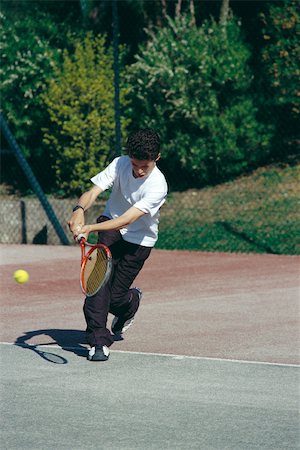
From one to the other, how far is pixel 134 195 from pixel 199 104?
11.5 m

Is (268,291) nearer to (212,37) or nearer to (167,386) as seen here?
(167,386)

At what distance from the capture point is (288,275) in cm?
1259

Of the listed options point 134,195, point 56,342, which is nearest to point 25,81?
point 56,342

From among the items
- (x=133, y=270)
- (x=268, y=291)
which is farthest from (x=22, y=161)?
(x=133, y=270)

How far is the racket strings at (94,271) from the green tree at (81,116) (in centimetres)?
1133

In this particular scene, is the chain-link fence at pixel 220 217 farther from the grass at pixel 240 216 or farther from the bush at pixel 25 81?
the bush at pixel 25 81

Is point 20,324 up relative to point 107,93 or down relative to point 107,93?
up

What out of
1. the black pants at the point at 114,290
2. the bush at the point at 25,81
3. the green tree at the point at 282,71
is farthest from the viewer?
the bush at the point at 25,81

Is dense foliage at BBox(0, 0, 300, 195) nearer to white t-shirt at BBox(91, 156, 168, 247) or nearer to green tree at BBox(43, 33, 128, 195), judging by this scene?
green tree at BBox(43, 33, 128, 195)

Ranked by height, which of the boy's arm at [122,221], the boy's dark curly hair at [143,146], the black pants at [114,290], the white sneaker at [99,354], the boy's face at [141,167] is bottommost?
the white sneaker at [99,354]

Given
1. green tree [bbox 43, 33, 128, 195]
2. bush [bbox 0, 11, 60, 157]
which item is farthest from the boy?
bush [bbox 0, 11, 60, 157]

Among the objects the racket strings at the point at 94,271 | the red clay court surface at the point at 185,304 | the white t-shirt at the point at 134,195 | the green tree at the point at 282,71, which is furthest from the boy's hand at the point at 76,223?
the green tree at the point at 282,71

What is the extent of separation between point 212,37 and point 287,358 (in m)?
12.3

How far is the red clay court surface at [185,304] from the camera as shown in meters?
8.34
